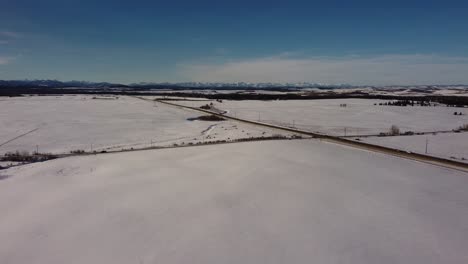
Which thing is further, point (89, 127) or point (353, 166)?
point (89, 127)

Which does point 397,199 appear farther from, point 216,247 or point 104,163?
point 104,163

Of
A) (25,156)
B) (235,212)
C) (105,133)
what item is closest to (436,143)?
(235,212)

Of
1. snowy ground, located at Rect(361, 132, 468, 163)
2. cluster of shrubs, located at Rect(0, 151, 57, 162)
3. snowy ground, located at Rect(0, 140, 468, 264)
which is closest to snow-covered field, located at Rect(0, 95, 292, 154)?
cluster of shrubs, located at Rect(0, 151, 57, 162)

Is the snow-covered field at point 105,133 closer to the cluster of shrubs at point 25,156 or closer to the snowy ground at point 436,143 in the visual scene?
the cluster of shrubs at point 25,156

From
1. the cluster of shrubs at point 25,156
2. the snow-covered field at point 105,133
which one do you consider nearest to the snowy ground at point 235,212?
the cluster of shrubs at point 25,156

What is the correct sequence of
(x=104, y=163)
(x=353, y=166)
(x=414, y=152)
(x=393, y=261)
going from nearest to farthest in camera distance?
1. (x=393, y=261)
2. (x=353, y=166)
3. (x=104, y=163)
4. (x=414, y=152)

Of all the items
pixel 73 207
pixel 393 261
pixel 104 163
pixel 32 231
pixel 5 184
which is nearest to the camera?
pixel 393 261

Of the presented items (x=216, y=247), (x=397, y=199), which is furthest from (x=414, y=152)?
(x=216, y=247)
